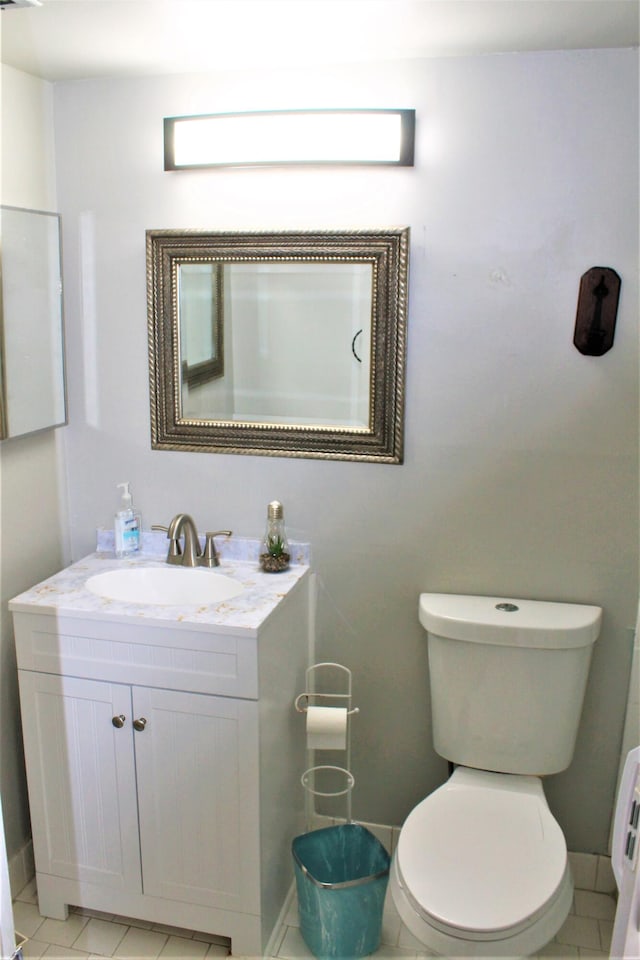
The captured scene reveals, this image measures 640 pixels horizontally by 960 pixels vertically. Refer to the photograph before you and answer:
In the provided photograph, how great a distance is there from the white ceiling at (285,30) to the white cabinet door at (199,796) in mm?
1494

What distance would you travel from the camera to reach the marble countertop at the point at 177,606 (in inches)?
74.8

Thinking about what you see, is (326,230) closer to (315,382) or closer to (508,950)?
(315,382)

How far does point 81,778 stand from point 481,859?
1.00 metres

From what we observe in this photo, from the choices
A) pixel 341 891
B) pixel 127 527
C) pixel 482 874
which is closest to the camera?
pixel 482 874

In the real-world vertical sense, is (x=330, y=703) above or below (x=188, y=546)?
below

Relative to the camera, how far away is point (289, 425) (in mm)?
2227

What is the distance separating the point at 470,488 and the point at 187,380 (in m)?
0.84

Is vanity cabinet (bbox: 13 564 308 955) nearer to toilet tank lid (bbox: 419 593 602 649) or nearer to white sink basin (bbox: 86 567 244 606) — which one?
white sink basin (bbox: 86 567 244 606)

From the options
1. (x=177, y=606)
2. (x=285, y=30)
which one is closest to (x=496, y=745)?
(x=177, y=606)

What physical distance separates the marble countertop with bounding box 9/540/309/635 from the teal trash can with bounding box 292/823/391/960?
0.67 metres

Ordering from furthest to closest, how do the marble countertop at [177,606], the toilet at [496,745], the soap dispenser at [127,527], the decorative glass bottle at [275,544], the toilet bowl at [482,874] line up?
the soap dispenser at [127,527], the decorative glass bottle at [275,544], the marble countertop at [177,606], the toilet at [496,745], the toilet bowl at [482,874]

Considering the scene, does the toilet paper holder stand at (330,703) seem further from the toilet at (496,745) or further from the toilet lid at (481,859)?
the toilet lid at (481,859)

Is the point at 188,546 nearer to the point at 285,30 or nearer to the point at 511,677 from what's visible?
the point at 511,677

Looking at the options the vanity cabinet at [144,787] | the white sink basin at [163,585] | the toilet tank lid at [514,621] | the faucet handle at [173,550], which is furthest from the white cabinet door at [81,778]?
the toilet tank lid at [514,621]
